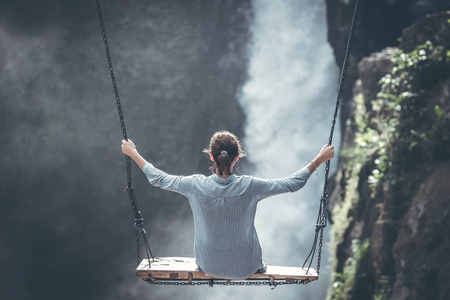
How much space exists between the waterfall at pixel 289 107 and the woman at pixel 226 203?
869 cm

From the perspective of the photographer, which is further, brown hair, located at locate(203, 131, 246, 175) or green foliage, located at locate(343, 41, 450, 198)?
green foliage, located at locate(343, 41, 450, 198)

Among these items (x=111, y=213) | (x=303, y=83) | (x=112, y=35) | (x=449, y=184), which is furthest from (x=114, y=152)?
(x=449, y=184)

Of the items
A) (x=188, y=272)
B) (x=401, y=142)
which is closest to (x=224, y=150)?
(x=188, y=272)

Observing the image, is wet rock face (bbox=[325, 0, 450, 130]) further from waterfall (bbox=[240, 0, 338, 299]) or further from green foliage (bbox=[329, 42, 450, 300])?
green foliage (bbox=[329, 42, 450, 300])

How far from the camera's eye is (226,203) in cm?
258

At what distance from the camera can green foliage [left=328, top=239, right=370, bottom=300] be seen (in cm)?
652

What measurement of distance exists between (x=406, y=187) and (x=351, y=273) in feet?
4.71

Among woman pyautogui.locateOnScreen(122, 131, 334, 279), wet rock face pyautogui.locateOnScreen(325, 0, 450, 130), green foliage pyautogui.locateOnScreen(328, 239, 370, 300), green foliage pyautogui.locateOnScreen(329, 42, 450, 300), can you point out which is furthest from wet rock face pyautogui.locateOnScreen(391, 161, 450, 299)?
wet rock face pyautogui.locateOnScreen(325, 0, 450, 130)

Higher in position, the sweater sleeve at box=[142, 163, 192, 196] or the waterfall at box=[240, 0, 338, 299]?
the waterfall at box=[240, 0, 338, 299]

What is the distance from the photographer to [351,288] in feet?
21.6

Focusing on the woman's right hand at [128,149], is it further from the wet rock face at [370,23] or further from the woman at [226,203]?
the wet rock face at [370,23]

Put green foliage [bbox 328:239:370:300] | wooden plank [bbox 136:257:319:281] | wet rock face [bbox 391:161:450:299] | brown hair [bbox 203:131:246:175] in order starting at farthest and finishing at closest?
green foliage [bbox 328:239:370:300] < wet rock face [bbox 391:161:450:299] < wooden plank [bbox 136:257:319:281] < brown hair [bbox 203:131:246:175]

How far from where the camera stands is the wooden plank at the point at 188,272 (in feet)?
9.59

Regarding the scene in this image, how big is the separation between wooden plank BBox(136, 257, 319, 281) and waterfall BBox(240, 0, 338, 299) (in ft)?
27.2
